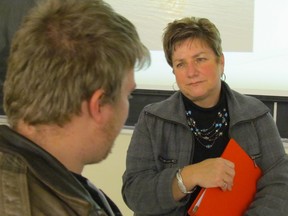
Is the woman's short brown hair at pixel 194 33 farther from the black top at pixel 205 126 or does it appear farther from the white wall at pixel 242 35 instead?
the white wall at pixel 242 35

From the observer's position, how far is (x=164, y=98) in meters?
2.43

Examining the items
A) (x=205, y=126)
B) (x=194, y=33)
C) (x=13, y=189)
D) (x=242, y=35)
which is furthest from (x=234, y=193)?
(x=242, y=35)

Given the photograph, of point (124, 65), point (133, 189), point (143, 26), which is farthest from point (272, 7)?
point (124, 65)

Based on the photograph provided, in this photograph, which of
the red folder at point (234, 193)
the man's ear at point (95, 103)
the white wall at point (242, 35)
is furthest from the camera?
the white wall at point (242, 35)

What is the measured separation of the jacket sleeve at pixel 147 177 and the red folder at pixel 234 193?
9 cm

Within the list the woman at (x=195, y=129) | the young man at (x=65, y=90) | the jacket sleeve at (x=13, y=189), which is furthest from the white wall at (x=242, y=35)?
the jacket sleeve at (x=13, y=189)

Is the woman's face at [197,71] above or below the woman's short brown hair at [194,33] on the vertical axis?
below

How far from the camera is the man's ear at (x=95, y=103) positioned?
0.77 m

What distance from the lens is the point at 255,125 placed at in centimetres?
148

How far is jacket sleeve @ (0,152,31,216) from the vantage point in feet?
2.08

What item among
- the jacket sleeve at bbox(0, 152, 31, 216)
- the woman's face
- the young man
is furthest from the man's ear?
the woman's face

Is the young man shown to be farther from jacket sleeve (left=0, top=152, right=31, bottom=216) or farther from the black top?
the black top

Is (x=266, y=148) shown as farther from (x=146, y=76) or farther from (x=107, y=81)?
(x=146, y=76)

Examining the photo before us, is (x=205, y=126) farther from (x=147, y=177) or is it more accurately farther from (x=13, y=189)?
(x=13, y=189)
